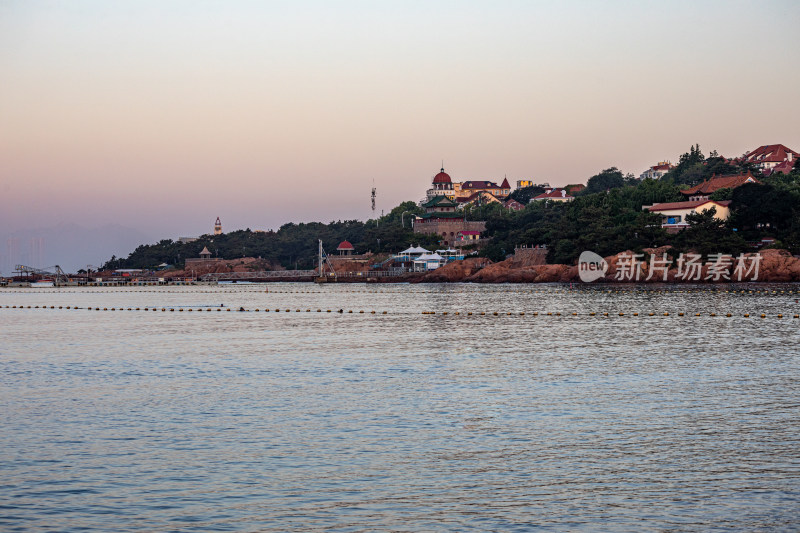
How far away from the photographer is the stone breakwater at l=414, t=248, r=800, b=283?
366 ft

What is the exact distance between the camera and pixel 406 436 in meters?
21.8

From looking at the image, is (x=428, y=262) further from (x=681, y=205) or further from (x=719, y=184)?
(x=719, y=184)

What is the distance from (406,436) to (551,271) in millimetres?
122009

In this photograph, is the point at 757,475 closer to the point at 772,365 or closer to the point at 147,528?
the point at 147,528

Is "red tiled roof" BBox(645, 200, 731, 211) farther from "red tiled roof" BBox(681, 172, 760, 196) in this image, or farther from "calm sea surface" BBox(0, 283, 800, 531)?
"calm sea surface" BBox(0, 283, 800, 531)

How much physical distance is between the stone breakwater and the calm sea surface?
7065 centimetres

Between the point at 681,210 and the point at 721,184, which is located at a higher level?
the point at 721,184

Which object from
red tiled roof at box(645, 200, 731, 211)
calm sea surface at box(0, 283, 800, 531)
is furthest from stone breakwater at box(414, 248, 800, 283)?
calm sea surface at box(0, 283, 800, 531)

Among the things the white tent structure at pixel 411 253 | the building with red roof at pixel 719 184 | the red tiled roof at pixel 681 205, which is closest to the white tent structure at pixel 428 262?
the white tent structure at pixel 411 253

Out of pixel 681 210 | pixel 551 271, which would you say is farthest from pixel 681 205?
pixel 551 271

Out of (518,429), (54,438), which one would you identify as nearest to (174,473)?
(54,438)

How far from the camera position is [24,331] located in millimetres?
61812

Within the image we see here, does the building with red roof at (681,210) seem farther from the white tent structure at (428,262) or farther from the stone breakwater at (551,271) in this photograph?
the white tent structure at (428,262)

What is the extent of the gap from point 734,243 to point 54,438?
109m
